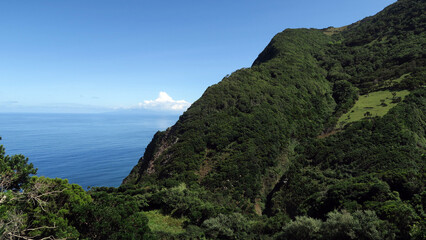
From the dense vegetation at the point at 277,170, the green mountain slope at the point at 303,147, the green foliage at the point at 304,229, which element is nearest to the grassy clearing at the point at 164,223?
the dense vegetation at the point at 277,170

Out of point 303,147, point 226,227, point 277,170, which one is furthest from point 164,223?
point 303,147

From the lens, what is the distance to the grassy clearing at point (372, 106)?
49.2m

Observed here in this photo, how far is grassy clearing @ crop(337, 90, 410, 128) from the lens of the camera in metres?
49.2

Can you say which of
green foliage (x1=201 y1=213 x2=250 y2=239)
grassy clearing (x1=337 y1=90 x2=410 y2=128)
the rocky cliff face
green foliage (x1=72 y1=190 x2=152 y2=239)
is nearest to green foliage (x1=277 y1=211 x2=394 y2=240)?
green foliage (x1=201 y1=213 x2=250 y2=239)

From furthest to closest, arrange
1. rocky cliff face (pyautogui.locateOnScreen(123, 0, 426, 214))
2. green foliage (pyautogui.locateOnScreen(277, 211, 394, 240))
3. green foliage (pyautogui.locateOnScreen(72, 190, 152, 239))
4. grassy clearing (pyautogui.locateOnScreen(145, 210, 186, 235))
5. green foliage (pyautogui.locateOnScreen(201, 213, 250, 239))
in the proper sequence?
rocky cliff face (pyautogui.locateOnScreen(123, 0, 426, 214)) → grassy clearing (pyautogui.locateOnScreen(145, 210, 186, 235)) → green foliage (pyautogui.locateOnScreen(201, 213, 250, 239)) → green foliage (pyautogui.locateOnScreen(277, 211, 394, 240)) → green foliage (pyautogui.locateOnScreen(72, 190, 152, 239))

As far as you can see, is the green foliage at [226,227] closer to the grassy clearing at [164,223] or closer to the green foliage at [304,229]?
the grassy clearing at [164,223]

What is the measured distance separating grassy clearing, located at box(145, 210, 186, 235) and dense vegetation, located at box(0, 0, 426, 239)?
0.35ft

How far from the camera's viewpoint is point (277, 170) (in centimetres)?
4156

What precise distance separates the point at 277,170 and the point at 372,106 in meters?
32.5

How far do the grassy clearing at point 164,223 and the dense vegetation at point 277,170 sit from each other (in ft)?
0.35

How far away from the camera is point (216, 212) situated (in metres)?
22.8

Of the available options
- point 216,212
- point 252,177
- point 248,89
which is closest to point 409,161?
point 252,177

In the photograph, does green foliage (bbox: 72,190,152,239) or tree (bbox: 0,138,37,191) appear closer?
A: tree (bbox: 0,138,37,191)

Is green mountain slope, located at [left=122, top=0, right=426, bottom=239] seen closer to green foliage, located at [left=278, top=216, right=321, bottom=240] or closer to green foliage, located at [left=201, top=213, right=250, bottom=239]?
green foliage, located at [left=278, top=216, right=321, bottom=240]
